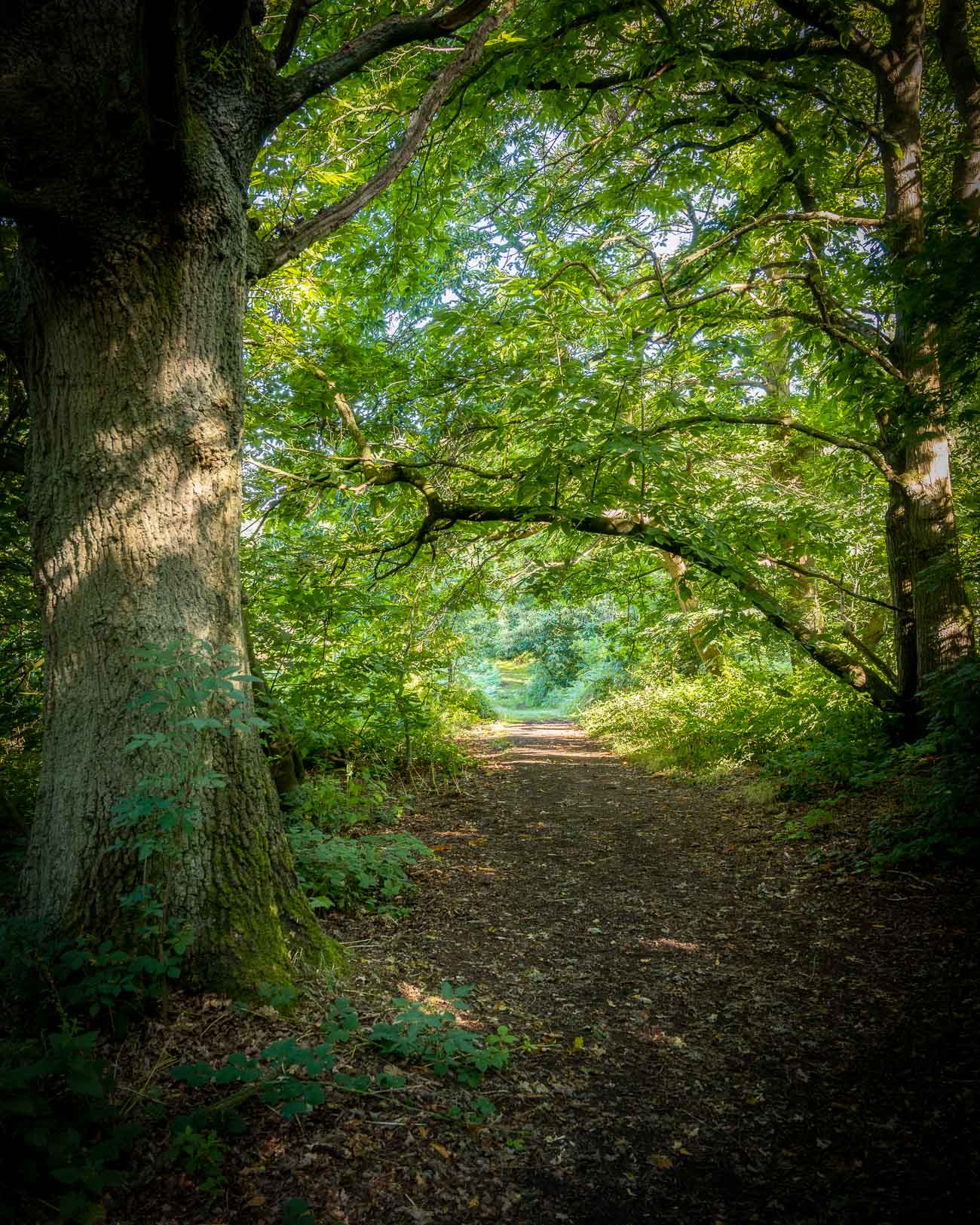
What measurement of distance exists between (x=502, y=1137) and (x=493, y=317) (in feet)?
18.7

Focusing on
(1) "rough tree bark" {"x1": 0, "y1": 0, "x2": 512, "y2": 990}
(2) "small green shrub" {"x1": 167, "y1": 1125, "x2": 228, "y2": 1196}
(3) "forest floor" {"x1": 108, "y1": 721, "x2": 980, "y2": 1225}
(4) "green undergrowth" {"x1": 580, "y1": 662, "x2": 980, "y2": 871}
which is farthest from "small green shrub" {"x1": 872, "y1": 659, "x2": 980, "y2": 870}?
(2) "small green shrub" {"x1": 167, "y1": 1125, "x2": 228, "y2": 1196}

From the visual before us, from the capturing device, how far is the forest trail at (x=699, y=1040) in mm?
2000

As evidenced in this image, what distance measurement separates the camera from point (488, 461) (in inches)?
280

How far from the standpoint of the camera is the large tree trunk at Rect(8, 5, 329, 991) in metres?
2.58

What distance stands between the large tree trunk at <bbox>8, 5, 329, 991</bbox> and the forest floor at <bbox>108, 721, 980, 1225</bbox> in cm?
62

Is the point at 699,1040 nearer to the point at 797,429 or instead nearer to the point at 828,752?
the point at 828,752

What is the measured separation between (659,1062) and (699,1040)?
274 millimetres

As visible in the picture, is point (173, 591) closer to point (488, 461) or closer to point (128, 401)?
point (128, 401)

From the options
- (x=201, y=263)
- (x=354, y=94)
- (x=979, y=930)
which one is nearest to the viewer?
(x=201, y=263)

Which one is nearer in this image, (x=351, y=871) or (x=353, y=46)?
(x=353, y=46)

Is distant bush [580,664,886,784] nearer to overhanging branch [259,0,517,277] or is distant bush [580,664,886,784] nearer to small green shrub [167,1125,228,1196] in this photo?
small green shrub [167,1125,228,1196]

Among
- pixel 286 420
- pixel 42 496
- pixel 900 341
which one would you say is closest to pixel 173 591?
pixel 42 496

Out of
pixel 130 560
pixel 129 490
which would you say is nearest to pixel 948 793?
pixel 130 560

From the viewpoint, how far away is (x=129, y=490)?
8.93 feet
